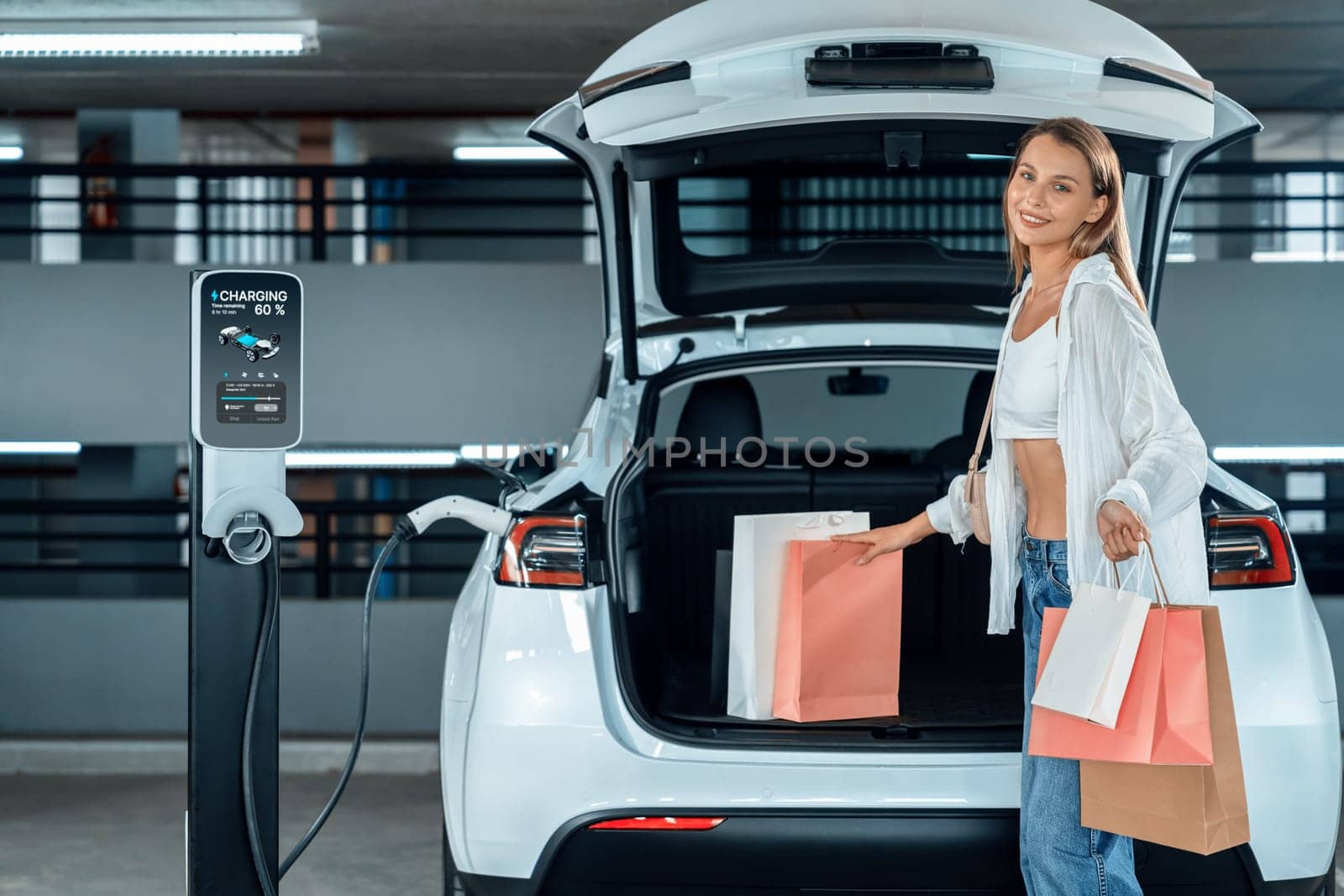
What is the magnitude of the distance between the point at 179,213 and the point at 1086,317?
10.8m

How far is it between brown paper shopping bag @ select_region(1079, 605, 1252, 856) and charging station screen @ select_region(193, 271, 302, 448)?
1.38m

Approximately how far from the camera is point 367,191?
10695 millimetres

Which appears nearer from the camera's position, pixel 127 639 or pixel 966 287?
pixel 966 287

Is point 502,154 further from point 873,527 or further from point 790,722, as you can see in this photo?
point 790,722

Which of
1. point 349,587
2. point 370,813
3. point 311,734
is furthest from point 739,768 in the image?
point 349,587

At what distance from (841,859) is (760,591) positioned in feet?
1.56

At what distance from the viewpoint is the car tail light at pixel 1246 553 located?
195cm

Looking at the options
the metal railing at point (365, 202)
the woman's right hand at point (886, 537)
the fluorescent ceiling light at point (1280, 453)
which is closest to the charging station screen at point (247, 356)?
the woman's right hand at point (886, 537)

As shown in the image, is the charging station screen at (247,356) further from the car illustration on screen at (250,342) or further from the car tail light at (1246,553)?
the car tail light at (1246,553)

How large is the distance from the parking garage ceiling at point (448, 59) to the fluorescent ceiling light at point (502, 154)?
7.48ft

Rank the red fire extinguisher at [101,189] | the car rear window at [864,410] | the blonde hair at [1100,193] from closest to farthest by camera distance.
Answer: the blonde hair at [1100,193] < the car rear window at [864,410] < the red fire extinguisher at [101,189]

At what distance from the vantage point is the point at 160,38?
518 cm

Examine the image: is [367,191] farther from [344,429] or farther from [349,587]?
[344,429]

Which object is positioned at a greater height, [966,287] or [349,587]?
[966,287]
